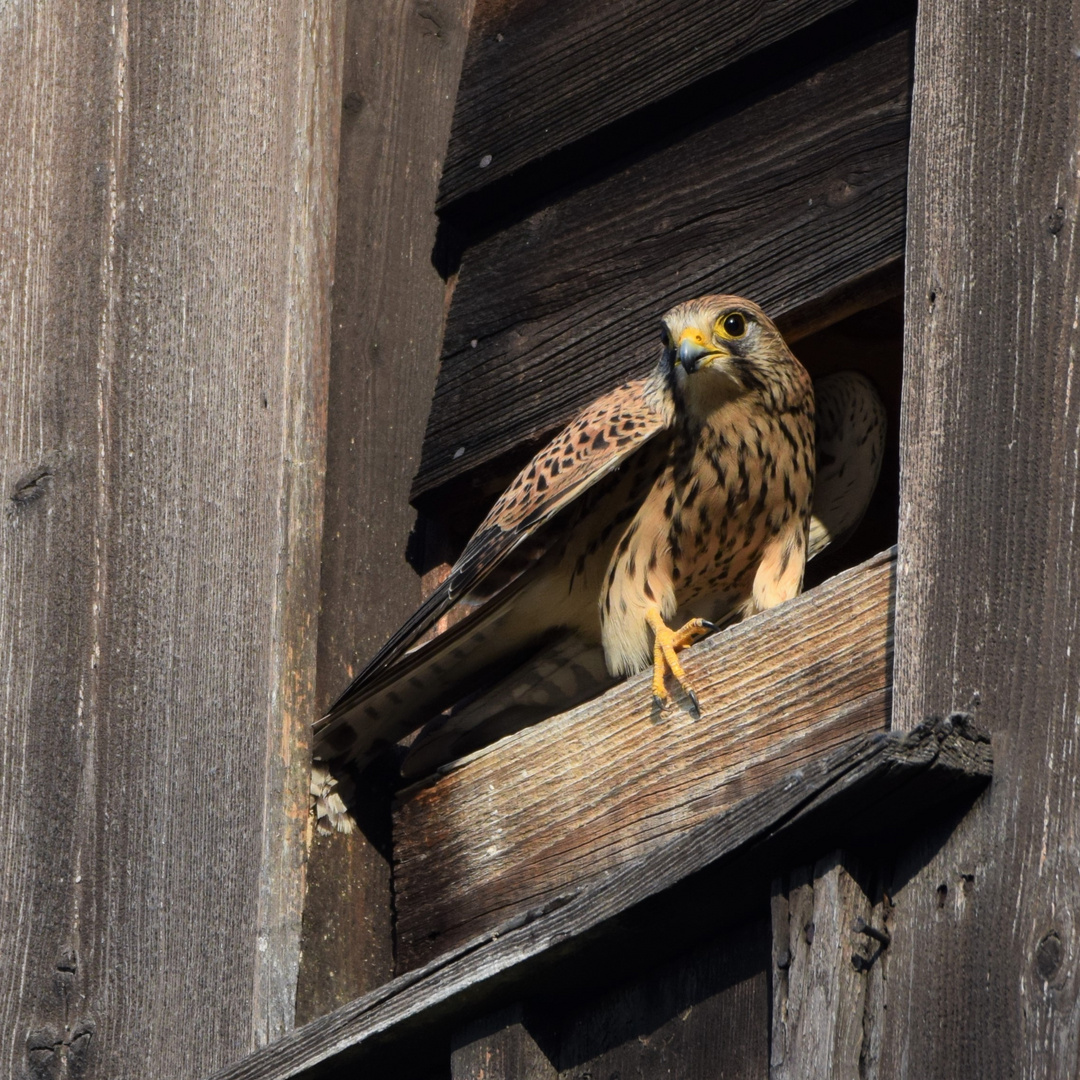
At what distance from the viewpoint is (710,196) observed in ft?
10.4

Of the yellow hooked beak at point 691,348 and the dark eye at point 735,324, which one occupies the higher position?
the dark eye at point 735,324

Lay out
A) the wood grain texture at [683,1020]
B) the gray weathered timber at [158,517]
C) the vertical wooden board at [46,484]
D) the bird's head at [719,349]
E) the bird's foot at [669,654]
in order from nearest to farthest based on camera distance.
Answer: the wood grain texture at [683,1020] → the bird's foot at [669,654] → the gray weathered timber at [158,517] → the vertical wooden board at [46,484] → the bird's head at [719,349]

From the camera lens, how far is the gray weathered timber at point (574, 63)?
321 centimetres

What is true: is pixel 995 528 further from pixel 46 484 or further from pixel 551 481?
pixel 46 484

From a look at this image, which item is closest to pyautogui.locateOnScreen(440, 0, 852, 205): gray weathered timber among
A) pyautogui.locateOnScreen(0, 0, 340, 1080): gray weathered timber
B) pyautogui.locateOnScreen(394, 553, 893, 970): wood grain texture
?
pyautogui.locateOnScreen(0, 0, 340, 1080): gray weathered timber

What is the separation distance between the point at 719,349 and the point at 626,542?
0.40 meters

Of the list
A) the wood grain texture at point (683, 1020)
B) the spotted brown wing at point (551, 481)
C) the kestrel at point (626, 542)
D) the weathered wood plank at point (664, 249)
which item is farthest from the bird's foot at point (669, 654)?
the weathered wood plank at point (664, 249)

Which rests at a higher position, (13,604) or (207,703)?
(13,604)

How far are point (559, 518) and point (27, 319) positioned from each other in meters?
1.02

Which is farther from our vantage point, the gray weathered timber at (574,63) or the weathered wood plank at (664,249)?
the gray weathered timber at (574,63)

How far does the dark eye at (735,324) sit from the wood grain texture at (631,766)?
2.61ft

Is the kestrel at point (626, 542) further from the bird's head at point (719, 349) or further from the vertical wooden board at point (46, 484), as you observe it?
the vertical wooden board at point (46, 484)

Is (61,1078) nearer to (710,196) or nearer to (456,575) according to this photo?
(456,575)

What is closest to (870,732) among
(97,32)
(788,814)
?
(788,814)
